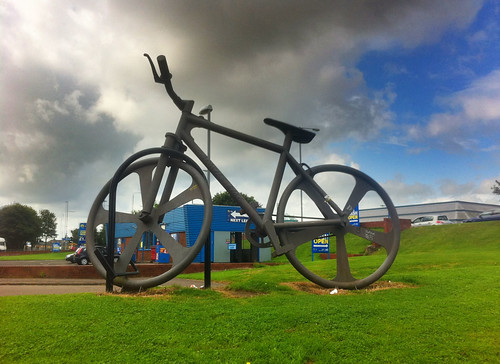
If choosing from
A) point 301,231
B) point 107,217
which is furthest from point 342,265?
point 107,217

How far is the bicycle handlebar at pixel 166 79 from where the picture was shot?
8492mm

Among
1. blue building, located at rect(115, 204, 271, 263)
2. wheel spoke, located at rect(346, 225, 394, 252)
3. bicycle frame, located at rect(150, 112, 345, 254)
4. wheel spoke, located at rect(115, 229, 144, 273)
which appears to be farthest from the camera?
blue building, located at rect(115, 204, 271, 263)

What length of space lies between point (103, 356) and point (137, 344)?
459 millimetres

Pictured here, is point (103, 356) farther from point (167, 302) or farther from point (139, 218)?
point (139, 218)

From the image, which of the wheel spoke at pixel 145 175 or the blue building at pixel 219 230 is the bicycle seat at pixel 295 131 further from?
the blue building at pixel 219 230

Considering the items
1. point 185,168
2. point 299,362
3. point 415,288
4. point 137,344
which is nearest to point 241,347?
point 299,362

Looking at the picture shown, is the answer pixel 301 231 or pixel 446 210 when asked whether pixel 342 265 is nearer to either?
pixel 301 231

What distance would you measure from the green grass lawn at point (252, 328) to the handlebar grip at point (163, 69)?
4553mm

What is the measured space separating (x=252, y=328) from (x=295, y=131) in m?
5.24

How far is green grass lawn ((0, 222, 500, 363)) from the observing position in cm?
478

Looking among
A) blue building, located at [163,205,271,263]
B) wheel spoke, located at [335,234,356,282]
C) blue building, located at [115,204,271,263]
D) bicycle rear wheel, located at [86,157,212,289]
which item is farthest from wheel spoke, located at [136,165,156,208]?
blue building, located at [163,205,271,263]

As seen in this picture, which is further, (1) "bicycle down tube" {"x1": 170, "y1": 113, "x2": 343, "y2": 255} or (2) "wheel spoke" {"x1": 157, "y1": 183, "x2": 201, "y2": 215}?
(1) "bicycle down tube" {"x1": 170, "y1": 113, "x2": 343, "y2": 255}

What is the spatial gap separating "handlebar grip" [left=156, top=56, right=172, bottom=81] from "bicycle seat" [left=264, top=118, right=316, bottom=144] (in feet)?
7.95

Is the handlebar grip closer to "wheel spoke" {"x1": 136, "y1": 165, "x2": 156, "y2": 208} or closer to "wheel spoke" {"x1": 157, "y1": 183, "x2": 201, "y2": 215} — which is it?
"wheel spoke" {"x1": 136, "y1": 165, "x2": 156, "y2": 208}
